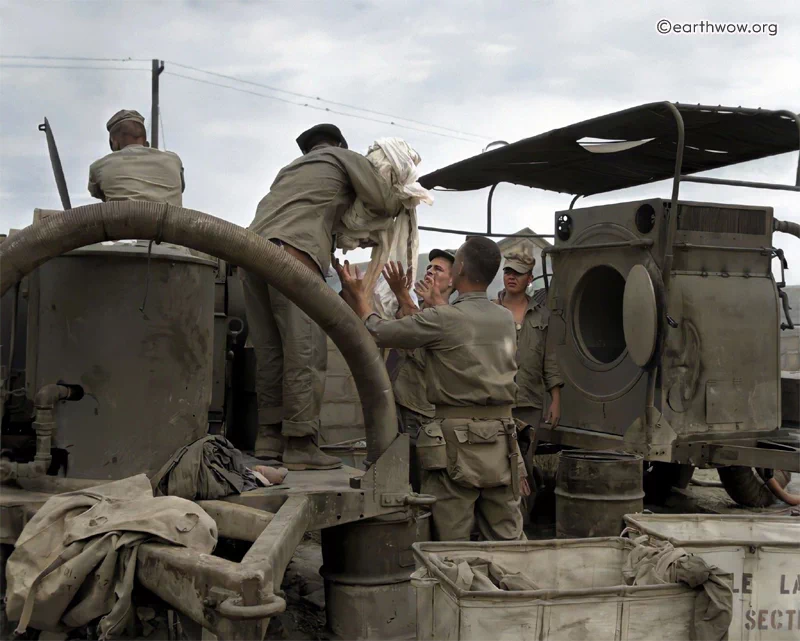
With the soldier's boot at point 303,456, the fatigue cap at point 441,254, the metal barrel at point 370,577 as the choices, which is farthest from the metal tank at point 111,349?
the fatigue cap at point 441,254

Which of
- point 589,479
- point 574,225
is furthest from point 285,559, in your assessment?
point 574,225

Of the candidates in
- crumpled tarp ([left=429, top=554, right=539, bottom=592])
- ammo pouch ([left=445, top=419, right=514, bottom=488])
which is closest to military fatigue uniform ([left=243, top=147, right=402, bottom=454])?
ammo pouch ([left=445, top=419, right=514, bottom=488])

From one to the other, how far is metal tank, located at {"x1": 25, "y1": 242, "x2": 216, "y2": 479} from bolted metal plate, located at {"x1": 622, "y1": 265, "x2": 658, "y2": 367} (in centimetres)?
395

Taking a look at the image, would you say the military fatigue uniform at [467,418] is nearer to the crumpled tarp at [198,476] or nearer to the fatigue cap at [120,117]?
the crumpled tarp at [198,476]

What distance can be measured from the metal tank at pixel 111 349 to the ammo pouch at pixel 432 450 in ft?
4.03

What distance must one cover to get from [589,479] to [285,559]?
10.9 ft

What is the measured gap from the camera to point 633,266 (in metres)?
7.02

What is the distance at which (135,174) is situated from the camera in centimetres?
422

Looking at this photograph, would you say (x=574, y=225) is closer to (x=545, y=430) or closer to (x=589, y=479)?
(x=545, y=430)

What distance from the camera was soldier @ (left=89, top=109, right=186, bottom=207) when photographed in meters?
4.18

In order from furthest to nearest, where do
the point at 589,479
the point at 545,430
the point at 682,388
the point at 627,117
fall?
the point at 545,430
the point at 682,388
the point at 627,117
the point at 589,479

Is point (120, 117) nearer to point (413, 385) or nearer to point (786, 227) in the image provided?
point (413, 385)

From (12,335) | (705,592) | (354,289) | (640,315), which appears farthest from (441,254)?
(705,592)

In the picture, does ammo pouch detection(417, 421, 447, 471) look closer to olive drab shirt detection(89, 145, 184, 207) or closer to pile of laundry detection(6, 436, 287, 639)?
pile of laundry detection(6, 436, 287, 639)
